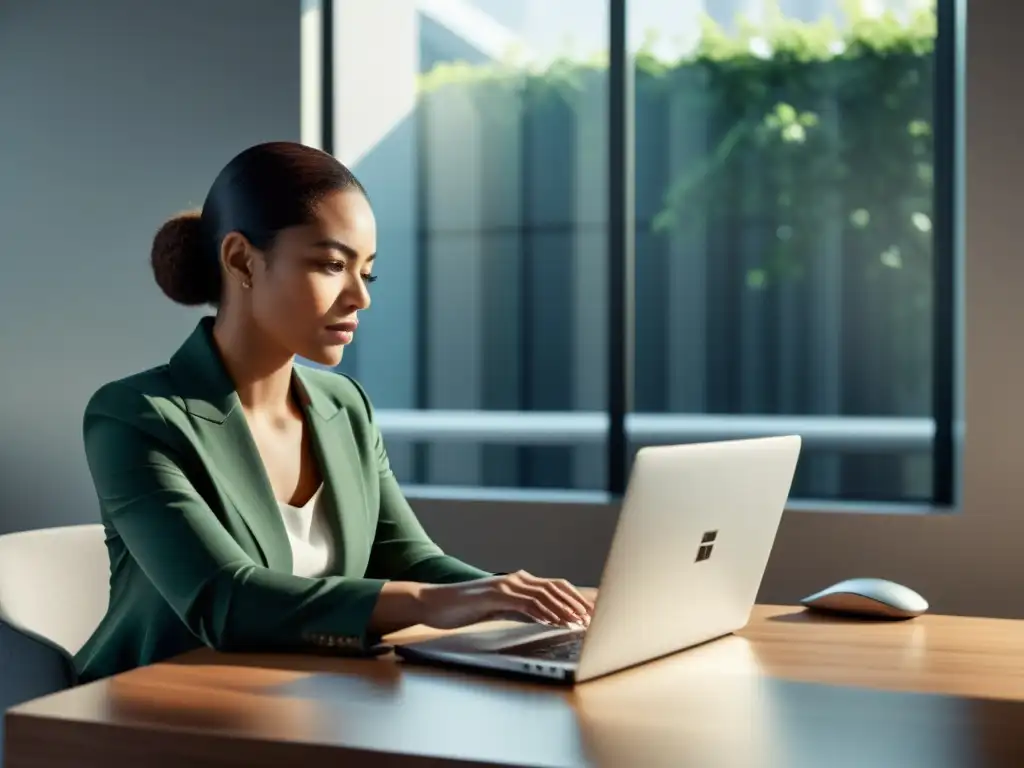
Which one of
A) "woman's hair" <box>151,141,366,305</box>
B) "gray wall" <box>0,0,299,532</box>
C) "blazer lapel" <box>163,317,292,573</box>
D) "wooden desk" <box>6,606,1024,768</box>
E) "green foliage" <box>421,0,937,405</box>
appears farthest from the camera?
"gray wall" <box>0,0,299,532</box>

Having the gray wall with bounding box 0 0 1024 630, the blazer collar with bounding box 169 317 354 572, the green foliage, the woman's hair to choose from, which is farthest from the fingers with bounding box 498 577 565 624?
the green foliage

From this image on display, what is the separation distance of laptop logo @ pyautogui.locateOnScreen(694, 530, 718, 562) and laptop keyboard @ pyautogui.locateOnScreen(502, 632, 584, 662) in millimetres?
166

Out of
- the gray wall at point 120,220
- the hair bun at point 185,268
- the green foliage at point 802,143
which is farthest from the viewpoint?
the green foliage at point 802,143

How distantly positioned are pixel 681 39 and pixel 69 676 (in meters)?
2.54

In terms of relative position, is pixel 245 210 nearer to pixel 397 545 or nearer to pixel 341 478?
pixel 341 478

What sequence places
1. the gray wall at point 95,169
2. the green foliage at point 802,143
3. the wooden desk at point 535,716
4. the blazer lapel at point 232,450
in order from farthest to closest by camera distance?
1. the gray wall at point 95,169
2. the green foliage at point 802,143
3. the blazer lapel at point 232,450
4. the wooden desk at point 535,716

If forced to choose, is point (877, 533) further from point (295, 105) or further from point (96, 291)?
point (96, 291)

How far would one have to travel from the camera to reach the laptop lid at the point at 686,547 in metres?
1.30

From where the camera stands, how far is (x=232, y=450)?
173 cm

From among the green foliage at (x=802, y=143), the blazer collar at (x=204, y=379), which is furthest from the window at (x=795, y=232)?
the blazer collar at (x=204, y=379)

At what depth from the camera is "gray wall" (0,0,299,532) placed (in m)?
3.71

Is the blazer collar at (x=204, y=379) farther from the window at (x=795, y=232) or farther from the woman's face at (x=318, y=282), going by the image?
the window at (x=795, y=232)

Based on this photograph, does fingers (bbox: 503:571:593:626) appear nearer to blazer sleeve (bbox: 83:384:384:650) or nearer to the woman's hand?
the woman's hand

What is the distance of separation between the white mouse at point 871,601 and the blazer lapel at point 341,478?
2.05 feet
